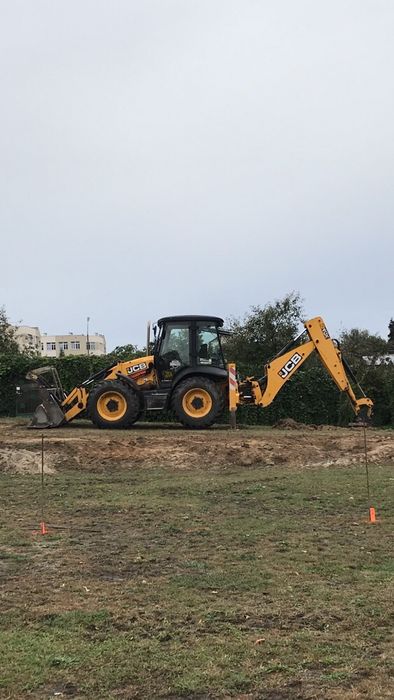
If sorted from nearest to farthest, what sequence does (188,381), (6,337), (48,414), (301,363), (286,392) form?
(188,381), (301,363), (48,414), (286,392), (6,337)

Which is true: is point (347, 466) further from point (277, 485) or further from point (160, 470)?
point (160, 470)

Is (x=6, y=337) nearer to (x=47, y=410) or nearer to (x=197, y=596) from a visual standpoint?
(x=47, y=410)

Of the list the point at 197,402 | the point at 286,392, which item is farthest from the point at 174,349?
the point at 286,392

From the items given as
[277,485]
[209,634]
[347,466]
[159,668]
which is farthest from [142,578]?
[347,466]

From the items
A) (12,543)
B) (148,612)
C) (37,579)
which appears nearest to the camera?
(148,612)

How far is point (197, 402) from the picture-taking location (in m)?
19.1

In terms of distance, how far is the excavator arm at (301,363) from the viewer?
1916 centimetres

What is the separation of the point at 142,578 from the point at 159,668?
1985 millimetres

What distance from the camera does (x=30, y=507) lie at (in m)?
9.57

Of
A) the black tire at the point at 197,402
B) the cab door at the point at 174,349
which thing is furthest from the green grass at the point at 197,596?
the cab door at the point at 174,349

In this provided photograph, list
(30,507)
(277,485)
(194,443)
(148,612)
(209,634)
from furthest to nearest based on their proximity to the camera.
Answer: (194,443), (277,485), (30,507), (148,612), (209,634)

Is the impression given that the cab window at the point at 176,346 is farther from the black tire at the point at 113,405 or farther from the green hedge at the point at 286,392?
the green hedge at the point at 286,392

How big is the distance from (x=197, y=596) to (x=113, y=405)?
13878mm

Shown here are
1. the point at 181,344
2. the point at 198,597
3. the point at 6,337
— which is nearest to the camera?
the point at 198,597
